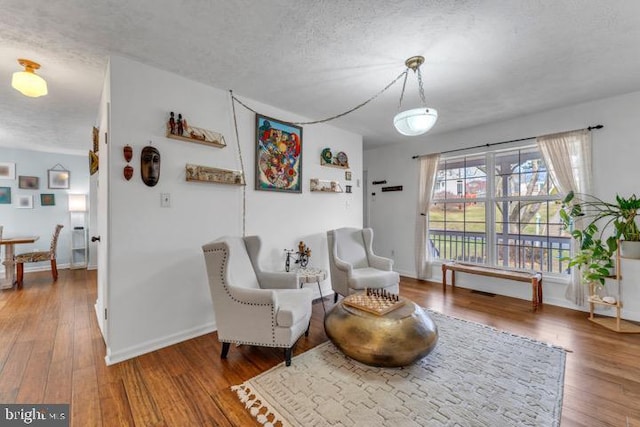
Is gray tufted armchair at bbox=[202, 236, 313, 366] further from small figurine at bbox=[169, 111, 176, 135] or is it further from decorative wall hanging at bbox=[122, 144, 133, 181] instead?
small figurine at bbox=[169, 111, 176, 135]

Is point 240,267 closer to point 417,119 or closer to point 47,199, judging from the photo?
point 417,119

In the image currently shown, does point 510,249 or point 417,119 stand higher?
point 417,119

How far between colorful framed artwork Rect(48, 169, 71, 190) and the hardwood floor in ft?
10.9

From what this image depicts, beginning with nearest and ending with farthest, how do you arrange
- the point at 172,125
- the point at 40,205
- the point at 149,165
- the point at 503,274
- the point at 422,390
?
the point at 422,390 < the point at 149,165 < the point at 172,125 < the point at 503,274 < the point at 40,205

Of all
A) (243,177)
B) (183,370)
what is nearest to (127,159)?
(243,177)

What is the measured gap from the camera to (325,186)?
3.86 meters

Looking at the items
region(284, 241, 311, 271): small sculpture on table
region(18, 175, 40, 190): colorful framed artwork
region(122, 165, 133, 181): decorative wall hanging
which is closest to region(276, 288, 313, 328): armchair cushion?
region(284, 241, 311, 271): small sculpture on table

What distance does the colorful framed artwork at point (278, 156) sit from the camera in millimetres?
3133

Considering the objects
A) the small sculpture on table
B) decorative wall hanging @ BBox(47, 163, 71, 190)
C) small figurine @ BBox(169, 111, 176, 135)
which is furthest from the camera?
decorative wall hanging @ BBox(47, 163, 71, 190)

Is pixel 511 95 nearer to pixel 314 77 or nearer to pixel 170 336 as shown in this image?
pixel 314 77

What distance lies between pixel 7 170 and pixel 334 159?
6361mm

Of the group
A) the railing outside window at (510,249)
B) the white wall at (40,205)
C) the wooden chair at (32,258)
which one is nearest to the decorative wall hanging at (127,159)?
Answer: the white wall at (40,205)

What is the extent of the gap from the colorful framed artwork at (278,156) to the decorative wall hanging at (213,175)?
271 millimetres

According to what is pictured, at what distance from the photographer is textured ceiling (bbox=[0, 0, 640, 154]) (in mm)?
1692
